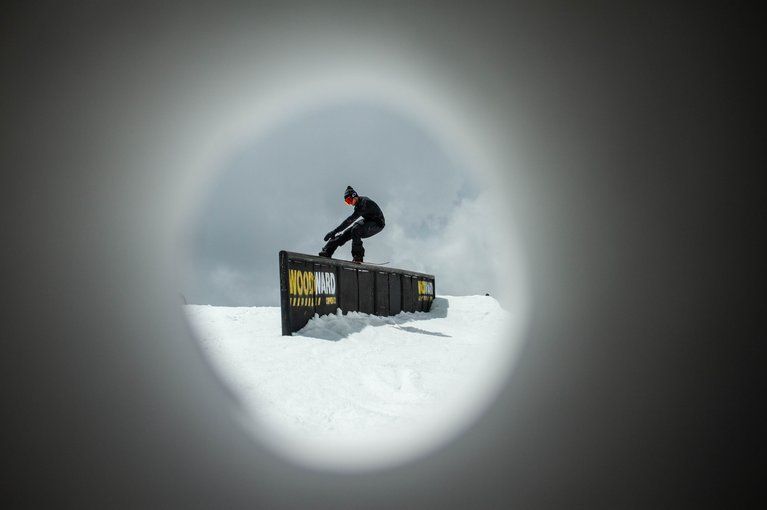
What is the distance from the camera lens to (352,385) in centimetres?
396

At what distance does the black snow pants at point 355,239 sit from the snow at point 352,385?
220 centimetres

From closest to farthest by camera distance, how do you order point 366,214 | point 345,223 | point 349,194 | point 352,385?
point 352,385 < point 345,223 < point 366,214 < point 349,194

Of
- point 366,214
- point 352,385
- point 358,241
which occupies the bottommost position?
point 352,385

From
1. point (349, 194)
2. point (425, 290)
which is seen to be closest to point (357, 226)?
point (349, 194)

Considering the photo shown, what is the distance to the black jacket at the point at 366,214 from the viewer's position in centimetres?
894

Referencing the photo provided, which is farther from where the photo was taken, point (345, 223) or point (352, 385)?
point (345, 223)

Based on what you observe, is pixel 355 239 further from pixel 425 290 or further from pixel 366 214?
pixel 425 290

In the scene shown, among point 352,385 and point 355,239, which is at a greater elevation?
point 355,239

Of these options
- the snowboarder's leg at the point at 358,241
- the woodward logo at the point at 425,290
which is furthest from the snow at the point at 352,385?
the woodward logo at the point at 425,290

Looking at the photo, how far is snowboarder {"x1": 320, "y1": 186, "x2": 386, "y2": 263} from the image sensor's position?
8805mm

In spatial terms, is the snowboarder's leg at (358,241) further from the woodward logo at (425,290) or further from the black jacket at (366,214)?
the woodward logo at (425,290)

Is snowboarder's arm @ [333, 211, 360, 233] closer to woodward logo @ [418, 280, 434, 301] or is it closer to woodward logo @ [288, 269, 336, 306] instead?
Answer: woodward logo @ [288, 269, 336, 306]

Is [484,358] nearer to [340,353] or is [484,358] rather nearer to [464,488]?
[340,353]

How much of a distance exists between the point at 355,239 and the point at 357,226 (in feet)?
0.88
